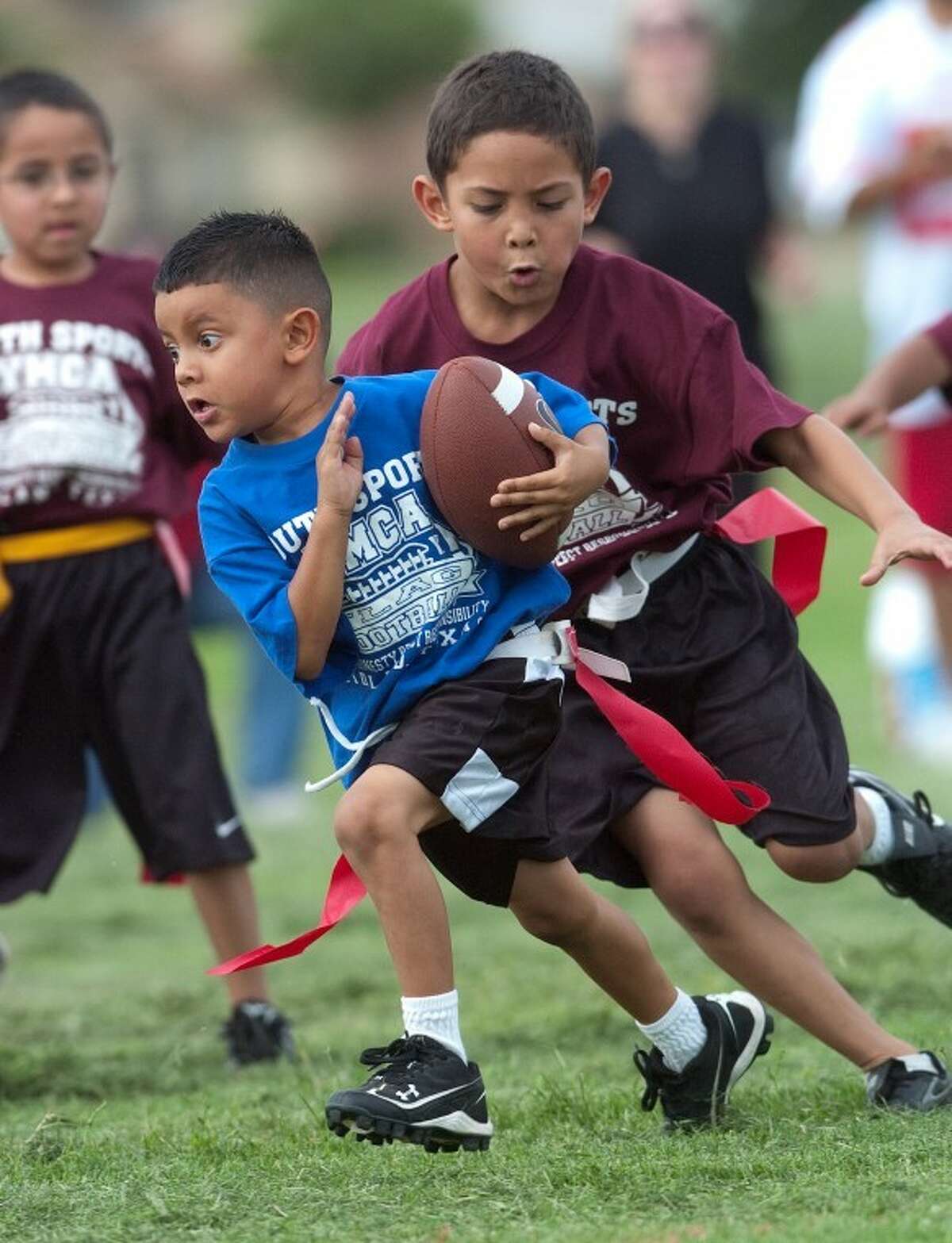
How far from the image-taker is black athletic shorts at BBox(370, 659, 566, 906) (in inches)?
158

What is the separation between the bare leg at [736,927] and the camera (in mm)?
4418

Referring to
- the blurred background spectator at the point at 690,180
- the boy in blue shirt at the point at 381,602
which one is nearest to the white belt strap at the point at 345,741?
the boy in blue shirt at the point at 381,602

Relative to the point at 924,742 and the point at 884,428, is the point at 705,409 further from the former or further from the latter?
the point at 924,742

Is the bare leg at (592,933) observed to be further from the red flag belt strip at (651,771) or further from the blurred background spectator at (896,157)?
the blurred background spectator at (896,157)

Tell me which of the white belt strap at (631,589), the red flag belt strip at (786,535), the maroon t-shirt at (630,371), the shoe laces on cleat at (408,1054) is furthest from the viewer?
the red flag belt strip at (786,535)

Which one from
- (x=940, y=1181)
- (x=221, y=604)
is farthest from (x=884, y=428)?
(x=221, y=604)

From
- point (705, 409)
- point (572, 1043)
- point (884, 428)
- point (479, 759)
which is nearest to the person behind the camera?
point (479, 759)

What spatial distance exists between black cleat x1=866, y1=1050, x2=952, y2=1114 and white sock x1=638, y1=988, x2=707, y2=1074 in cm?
33

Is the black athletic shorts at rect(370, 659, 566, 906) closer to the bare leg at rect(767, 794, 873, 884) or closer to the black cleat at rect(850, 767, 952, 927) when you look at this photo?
the bare leg at rect(767, 794, 873, 884)

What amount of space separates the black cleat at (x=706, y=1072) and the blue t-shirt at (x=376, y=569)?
86 cm

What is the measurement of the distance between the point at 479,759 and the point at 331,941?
3.63 metres

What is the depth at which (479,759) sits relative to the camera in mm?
4047

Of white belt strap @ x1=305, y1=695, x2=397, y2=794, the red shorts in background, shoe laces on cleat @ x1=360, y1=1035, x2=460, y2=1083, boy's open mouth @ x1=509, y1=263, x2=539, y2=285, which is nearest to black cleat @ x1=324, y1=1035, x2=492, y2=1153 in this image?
shoe laces on cleat @ x1=360, y1=1035, x2=460, y2=1083

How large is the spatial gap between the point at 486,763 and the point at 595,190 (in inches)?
45.0
